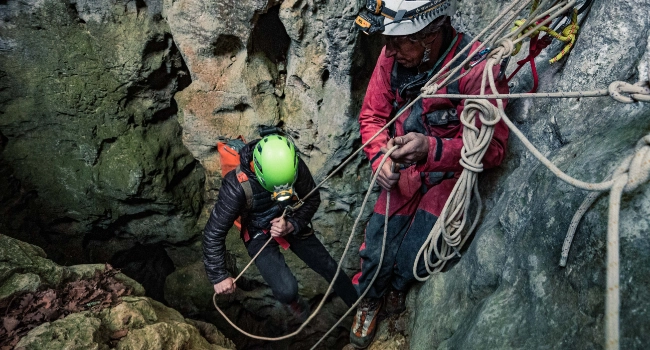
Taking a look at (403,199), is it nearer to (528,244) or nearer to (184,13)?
(528,244)

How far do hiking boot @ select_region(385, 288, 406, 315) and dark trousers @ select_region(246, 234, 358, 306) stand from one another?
641mm

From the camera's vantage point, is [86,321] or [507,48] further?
[86,321]

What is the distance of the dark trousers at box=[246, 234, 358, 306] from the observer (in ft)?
11.8

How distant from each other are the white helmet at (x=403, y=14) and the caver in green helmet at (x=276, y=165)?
1.09m

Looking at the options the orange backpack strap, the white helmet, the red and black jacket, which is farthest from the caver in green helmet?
the white helmet

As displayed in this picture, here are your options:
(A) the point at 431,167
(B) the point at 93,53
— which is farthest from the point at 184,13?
(A) the point at 431,167

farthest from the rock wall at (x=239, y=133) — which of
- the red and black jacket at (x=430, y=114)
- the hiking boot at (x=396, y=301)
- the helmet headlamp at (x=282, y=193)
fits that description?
the helmet headlamp at (x=282, y=193)

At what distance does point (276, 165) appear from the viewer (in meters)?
2.96

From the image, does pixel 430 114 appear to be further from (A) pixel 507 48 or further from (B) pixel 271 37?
(B) pixel 271 37

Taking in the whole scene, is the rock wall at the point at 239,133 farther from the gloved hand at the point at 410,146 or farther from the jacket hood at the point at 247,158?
the jacket hood at the point at 247,158

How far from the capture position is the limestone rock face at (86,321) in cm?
244

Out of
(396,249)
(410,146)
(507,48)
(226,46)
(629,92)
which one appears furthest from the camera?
(226,46)

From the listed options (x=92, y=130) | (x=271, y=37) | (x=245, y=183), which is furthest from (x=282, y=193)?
(x=92, y=130)

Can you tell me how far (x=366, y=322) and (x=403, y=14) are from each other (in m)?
2.40
